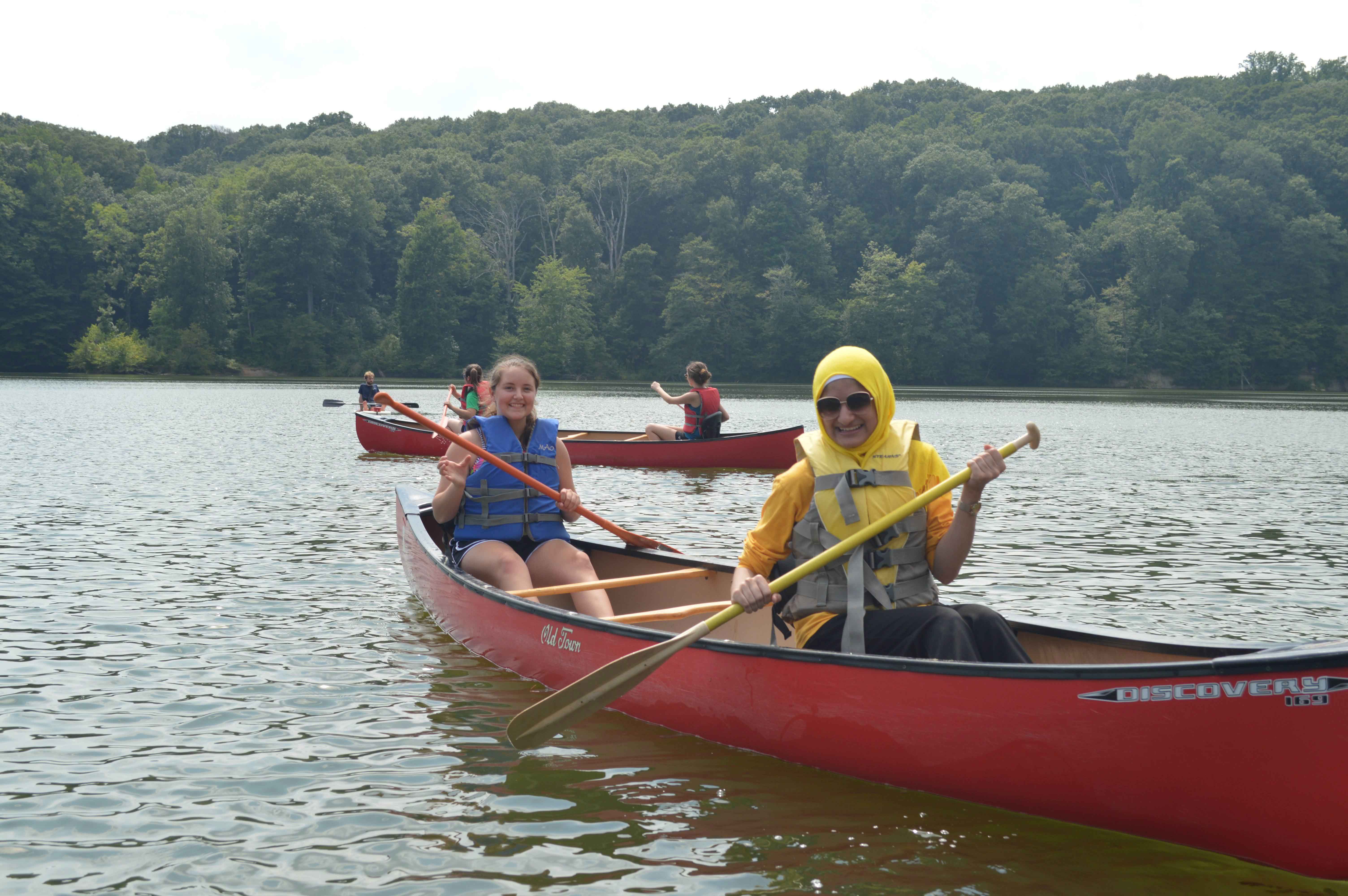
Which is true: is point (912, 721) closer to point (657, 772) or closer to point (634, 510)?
point (657, 772)

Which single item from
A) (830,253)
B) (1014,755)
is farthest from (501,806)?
(830,253)

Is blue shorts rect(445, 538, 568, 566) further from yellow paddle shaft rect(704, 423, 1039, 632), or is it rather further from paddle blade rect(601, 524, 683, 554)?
yellow paddle shaft rect(704, 423, 1039, 632)

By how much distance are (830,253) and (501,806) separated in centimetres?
7527

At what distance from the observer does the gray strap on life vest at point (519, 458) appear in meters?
6.54

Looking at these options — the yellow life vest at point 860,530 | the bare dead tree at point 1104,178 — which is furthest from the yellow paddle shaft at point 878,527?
the bare dead tree at point 1104,178

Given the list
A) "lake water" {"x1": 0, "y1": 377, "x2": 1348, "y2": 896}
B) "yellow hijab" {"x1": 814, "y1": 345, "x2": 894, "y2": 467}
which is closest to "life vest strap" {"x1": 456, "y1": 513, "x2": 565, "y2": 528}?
"lake water" {"x1": 0, "y1": 377, "x2": 1348, "y2": 896}

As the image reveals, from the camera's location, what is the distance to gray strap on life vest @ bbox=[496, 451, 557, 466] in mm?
6539

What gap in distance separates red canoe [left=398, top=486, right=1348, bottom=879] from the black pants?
0.19 metres

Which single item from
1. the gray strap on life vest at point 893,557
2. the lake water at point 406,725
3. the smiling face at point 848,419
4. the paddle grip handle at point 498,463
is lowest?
the lake water at point 406,725

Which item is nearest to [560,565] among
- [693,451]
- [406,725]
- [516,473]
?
[516,473]

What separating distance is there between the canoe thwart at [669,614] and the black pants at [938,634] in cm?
113

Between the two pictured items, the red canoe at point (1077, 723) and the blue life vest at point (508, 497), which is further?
the blue life vest at point (508, 497)

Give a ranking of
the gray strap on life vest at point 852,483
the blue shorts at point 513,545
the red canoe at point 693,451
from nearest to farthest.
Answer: the gray strap on life vest at point 852,483 < the blue shorts at point 513,545 < the red canoe at point 693,451

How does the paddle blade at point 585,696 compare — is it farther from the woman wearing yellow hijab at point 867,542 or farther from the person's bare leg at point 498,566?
the person's bare leg at point 498,566
